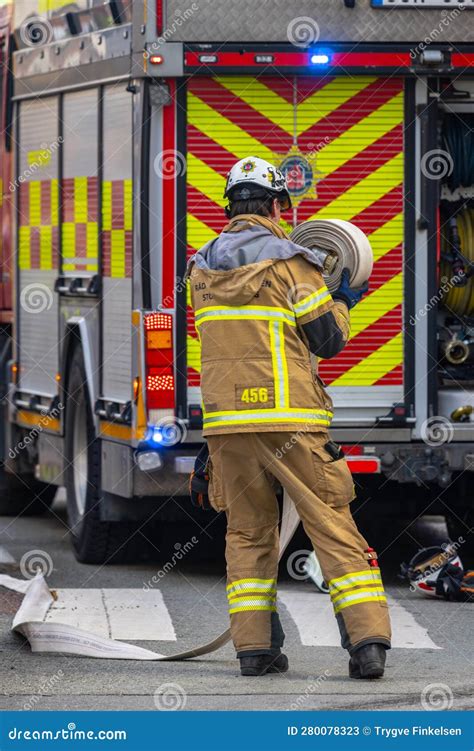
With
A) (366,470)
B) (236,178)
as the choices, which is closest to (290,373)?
(236,178)

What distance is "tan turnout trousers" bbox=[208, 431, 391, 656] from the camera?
22.3 feet

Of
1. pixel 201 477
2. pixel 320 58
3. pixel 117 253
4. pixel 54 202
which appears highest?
pixel 320 58

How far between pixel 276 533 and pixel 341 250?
3.92ft

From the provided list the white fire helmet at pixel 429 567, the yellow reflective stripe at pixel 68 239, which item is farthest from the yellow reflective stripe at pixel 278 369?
the yellow reflective stripe at pixel 68 239

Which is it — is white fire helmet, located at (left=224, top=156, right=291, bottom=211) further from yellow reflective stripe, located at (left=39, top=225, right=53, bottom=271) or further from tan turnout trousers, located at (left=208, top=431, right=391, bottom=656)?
yellow reflective stripe, located at (left=39, top=225, right=53, bottom=271)

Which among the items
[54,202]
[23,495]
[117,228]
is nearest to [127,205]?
[117,228]

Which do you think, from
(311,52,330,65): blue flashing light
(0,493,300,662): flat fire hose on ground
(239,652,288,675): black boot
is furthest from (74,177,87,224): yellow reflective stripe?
(239,652,288,675): black boot

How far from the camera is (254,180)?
23.2 feet

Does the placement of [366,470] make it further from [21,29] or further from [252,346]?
[21,29]

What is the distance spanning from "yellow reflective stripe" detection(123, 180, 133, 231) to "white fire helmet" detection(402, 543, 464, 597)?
2.21 m

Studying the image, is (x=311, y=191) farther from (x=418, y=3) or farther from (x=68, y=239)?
(x=68, y=239)

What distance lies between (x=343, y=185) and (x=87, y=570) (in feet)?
8.20

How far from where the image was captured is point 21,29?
11.9 meters
